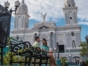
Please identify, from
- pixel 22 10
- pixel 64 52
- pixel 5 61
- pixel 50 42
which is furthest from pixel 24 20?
pixel 5 61

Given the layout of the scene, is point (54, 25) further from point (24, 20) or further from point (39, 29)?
point (24, 20)

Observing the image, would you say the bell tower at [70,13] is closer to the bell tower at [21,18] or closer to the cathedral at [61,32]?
the cathedral at [61,32]

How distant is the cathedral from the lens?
1417 inches

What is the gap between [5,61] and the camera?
16.8 feet

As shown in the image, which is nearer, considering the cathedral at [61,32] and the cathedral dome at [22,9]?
the cathedral at [61,32]

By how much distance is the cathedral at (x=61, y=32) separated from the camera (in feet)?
118

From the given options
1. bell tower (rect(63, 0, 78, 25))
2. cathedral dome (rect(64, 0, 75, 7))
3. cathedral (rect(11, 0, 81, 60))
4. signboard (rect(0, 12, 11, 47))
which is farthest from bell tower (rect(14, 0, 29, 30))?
signboard (rect(0, 12, 11, 47))

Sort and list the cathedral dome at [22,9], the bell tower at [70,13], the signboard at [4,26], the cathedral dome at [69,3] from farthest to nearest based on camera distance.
A: 1. the cathedral dome at [22,9]
2. the cathedral dome at [69,3]
3. the bell tower at [70,13]
4. the signboard at [4,26]

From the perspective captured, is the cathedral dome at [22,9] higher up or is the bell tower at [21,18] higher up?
the cathedral dome at [22,9]

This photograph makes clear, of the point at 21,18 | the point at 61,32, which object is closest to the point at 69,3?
the point at 61,32

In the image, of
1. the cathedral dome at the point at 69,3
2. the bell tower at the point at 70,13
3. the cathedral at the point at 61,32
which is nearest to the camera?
the cathedral at the point at 61,32

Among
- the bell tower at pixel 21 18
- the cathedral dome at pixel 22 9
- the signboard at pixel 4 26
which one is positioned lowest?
the signboard at pixel 4 26

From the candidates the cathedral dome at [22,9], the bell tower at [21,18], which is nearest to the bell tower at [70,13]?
the bell tower at [21,18]

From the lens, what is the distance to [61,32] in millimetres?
37875
